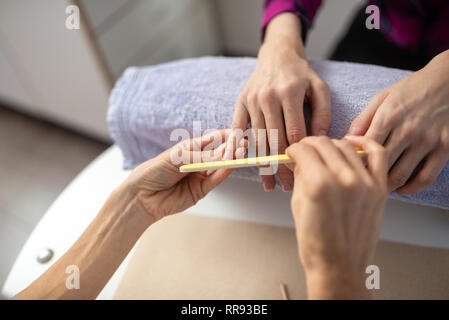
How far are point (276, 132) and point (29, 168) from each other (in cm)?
128

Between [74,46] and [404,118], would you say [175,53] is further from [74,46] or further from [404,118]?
[404,118]

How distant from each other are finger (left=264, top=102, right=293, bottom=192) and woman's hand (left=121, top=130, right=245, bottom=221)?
0.05 m

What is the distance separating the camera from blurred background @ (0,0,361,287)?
984 mm

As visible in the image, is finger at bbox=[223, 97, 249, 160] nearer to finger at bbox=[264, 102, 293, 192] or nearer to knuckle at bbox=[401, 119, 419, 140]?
finger at bbox=[264, 102, 293, 192]

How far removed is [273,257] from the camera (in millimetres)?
515

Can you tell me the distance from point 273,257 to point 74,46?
89 cm

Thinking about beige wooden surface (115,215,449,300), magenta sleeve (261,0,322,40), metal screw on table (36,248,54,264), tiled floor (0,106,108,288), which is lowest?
tiled floor (0,106,108,288)

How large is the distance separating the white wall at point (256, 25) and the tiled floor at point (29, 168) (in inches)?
32.8

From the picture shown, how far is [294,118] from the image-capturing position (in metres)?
0.46

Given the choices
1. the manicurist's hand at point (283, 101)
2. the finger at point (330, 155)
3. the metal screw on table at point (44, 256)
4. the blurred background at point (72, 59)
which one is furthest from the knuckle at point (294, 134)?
the blurred background at point (72, 59)

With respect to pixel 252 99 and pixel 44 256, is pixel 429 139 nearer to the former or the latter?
pixel 252 99

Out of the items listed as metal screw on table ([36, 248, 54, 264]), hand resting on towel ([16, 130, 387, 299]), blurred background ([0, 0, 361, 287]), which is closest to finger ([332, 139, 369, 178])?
hand resting on towel ([16, 130, 387, 299])

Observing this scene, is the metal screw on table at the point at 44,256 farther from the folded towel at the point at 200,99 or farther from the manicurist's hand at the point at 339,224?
the manicurist's hand at the point at 339,224
